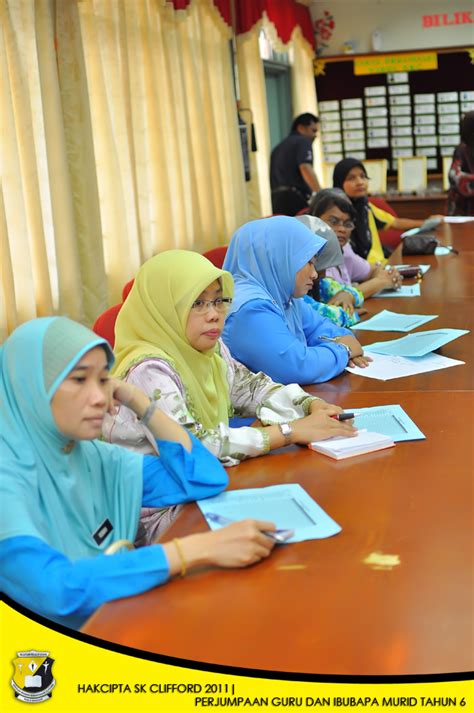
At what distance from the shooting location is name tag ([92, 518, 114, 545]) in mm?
1434

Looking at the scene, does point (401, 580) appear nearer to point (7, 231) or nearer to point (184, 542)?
point (184, 542)

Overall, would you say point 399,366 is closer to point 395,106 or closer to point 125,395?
point 125,395

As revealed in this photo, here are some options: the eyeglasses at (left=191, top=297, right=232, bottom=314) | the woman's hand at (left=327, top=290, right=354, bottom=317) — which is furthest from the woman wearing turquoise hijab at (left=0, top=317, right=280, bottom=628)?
the woman's hand at (left=327, top=290, right=354, bottom=317)

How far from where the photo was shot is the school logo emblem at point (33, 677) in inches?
41.8

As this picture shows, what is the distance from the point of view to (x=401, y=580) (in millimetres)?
1211

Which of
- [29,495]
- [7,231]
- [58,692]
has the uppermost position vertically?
[7,231]

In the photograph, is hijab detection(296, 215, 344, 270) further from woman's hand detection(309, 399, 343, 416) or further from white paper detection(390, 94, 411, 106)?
white paper detection(390, 94, 411, 106)

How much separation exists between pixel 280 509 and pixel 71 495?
1.16 feet

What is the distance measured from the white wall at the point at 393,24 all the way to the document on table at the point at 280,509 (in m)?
7.85

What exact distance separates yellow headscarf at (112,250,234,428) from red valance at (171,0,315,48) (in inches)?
135

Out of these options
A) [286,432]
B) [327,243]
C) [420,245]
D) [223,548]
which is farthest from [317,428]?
[420,245]

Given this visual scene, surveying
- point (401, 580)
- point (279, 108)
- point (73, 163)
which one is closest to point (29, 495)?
point (401, 580)

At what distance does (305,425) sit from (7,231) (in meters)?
1.89

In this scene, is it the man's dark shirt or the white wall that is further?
the white wall
